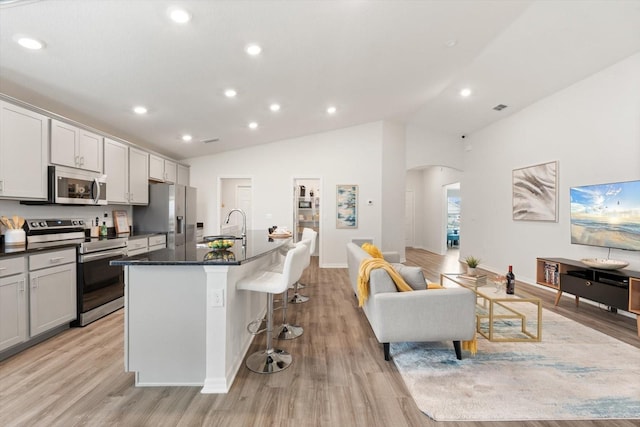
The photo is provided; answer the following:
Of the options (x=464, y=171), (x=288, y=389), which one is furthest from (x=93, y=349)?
(x=464, y=171)

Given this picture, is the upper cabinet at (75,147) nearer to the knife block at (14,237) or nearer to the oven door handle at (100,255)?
the knife block at (14,237)

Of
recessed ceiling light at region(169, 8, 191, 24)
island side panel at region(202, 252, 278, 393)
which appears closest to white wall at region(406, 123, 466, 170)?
recessed ceiling light at region(169, 8, 191, 24)

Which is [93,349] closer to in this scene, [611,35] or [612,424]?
[612,424]

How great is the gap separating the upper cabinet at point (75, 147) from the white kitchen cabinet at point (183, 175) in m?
2.32

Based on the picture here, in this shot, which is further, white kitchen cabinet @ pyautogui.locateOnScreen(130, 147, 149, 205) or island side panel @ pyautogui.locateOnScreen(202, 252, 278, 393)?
white kitchen cabinet @ pyautogui.locateOnScreen(130, 147, 149, 205)

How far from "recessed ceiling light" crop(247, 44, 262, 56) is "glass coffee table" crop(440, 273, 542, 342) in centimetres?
309

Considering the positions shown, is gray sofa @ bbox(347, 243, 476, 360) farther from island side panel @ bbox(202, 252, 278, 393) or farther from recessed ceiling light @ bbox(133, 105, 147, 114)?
recessed ceiling light @ bbox(133, 105, 147, 114)

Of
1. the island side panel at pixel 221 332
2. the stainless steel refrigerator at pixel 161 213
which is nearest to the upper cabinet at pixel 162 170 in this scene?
the stainless steel refrigerator at pixel 161 213

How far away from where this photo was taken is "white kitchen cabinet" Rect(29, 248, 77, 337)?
2752mm

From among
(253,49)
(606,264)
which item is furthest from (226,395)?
(606,264)

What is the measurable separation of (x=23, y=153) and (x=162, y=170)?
2.66m

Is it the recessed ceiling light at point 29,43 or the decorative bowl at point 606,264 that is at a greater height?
the recessed ceiling light at point 29,43

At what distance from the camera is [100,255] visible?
11.5 ft

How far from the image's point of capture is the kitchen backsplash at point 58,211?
10.3 feet
